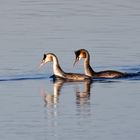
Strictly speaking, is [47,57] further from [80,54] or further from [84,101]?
[84,101]

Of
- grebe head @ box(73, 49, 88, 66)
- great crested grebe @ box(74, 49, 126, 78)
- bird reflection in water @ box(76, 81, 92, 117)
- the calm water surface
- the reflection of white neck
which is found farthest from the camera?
grebe head @ box(73, 49, 88, 66)

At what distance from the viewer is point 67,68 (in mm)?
27484

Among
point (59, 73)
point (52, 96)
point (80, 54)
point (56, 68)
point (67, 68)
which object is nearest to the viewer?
point (52, 96)

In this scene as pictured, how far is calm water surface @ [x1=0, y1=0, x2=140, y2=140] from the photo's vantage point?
1870cm

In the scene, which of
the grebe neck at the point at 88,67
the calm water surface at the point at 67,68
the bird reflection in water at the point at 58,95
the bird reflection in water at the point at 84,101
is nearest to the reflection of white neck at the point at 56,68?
the calm water surface at the point at 67,68

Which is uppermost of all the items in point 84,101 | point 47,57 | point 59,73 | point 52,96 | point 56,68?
point 47,57

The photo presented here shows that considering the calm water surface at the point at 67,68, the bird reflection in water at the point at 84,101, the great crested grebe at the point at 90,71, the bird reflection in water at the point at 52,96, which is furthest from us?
the great crested grebe at the point at 90,71

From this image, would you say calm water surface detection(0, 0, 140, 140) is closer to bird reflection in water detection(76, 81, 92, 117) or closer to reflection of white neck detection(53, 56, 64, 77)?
bird reflection in water detection(76, 81, 92, 117)

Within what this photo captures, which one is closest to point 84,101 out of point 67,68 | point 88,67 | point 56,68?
point 56,68

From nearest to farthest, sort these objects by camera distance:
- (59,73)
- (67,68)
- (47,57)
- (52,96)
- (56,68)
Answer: (52,96)
(59,73)
(56,68)
(47,57)
(67,68)

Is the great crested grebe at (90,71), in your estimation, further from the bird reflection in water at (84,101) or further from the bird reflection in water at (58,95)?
the bird reflection in water at (84,101)

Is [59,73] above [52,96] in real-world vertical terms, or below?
above

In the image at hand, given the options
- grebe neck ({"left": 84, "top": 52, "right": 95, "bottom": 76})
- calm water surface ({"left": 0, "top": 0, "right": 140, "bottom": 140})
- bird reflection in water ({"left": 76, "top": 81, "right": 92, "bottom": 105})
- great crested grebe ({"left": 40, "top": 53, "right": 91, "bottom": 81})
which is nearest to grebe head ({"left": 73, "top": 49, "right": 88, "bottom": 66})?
grebe neck ({"left": 84, "top": 52, "right": 95, "bottom": 76})

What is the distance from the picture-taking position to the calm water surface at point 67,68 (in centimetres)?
1870
